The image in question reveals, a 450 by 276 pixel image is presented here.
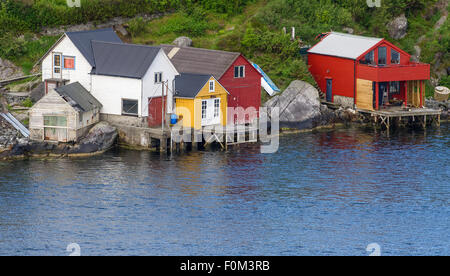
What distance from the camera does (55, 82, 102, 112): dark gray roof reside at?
7519 cm

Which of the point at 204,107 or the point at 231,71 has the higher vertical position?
the point at 231,71

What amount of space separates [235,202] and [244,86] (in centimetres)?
2060

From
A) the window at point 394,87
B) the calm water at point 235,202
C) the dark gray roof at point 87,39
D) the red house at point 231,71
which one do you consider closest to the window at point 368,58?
the window at point 394,87

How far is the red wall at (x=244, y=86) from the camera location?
81562mm

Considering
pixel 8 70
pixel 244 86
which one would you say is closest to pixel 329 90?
pixel 244 86

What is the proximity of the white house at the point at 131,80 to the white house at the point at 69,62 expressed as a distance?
0.77 m

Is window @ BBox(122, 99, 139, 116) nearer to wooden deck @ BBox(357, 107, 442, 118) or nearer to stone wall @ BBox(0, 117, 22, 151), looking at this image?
stone wall @ BBox(0, 117, 22, 151)

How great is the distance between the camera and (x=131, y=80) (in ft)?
251

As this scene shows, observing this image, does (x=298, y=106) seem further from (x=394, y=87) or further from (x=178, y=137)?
(x=178, y=137)

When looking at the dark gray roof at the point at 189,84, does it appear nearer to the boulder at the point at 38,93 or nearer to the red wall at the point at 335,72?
the boulder at the point at 38,93

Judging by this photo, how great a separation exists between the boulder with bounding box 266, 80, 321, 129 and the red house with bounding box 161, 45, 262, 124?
239 centimetres

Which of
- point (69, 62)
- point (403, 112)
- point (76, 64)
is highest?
point (69, 62)
